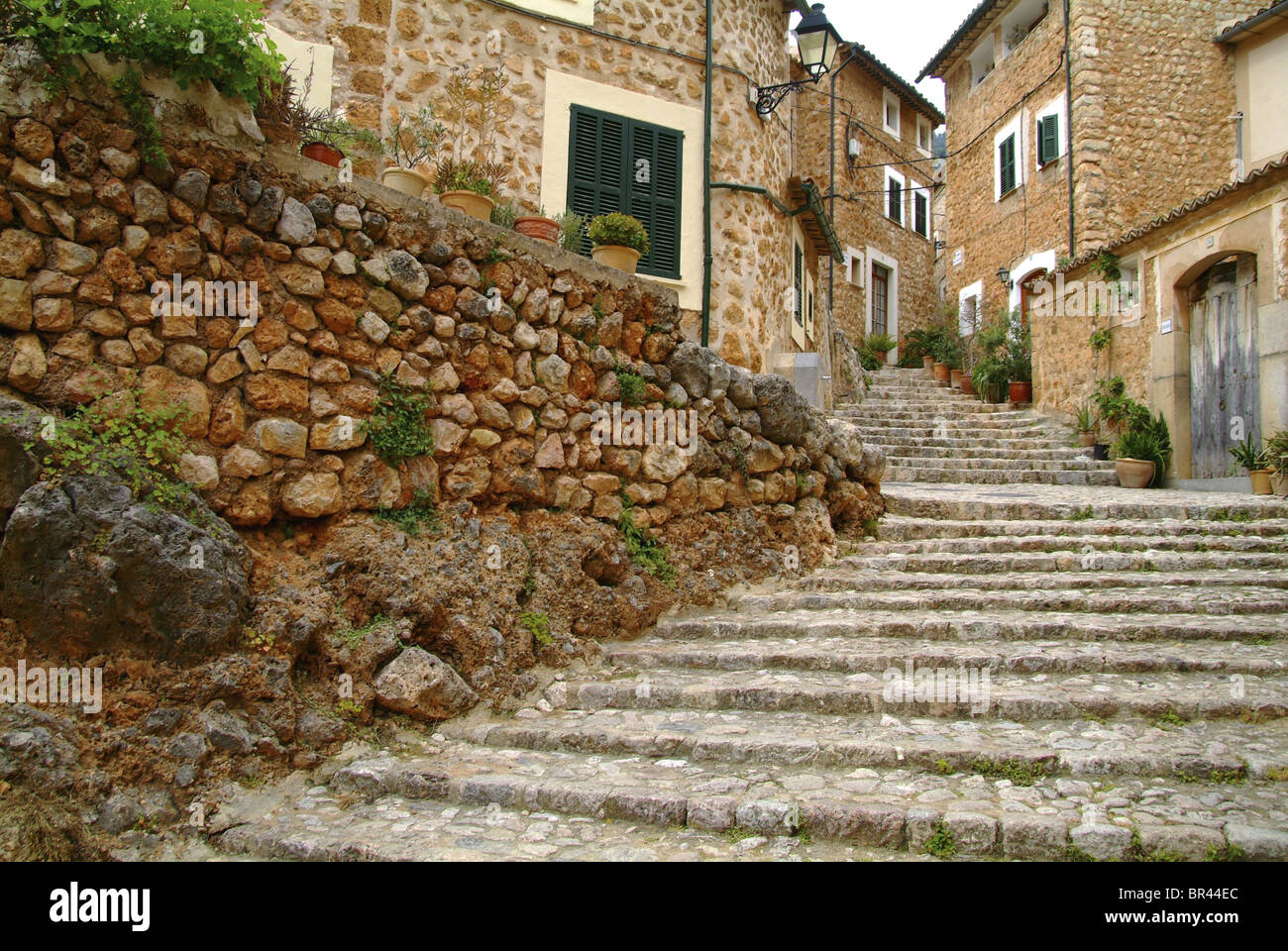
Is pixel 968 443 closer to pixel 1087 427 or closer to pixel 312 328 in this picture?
pixel 1087 427

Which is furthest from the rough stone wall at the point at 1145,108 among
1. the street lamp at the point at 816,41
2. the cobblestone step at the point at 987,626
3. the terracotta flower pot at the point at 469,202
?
the terracotta flower pot at the point at 469,202

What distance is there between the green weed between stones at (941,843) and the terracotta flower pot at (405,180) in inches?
180

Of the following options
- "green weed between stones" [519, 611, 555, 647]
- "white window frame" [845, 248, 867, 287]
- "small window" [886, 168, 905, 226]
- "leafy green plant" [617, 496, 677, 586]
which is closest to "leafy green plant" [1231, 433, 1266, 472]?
"leafy green plant" [617, 496, 677, 586]

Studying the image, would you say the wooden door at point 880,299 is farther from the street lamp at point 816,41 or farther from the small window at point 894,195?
the street lamp at point 816,41

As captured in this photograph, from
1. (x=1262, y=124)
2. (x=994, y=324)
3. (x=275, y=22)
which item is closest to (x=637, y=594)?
(x=275, y=22)

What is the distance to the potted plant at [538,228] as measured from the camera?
19.0ft

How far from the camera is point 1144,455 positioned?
11500 mm

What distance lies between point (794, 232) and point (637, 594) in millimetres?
6810

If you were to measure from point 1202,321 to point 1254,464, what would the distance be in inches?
94.5

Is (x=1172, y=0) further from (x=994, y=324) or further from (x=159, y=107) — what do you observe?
(x=159, y=107)

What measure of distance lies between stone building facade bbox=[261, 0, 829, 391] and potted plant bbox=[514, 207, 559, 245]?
2610mm

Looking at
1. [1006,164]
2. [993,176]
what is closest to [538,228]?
[1006,164]

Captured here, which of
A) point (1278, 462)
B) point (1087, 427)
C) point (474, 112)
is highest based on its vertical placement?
point (474, 112)

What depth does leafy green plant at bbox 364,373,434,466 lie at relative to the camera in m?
4.75
